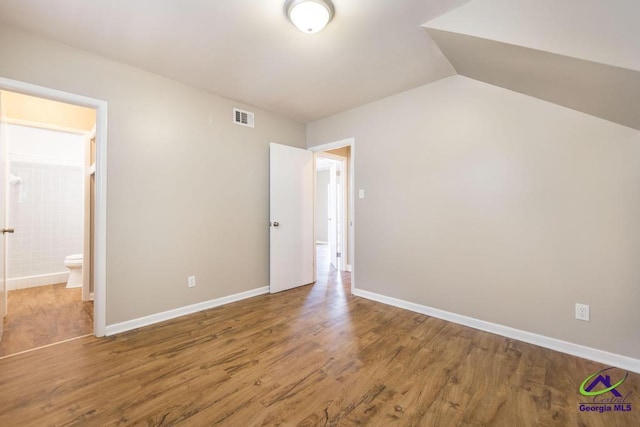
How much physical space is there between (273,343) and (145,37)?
2.69 m

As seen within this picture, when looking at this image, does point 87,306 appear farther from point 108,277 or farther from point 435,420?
point 435,420

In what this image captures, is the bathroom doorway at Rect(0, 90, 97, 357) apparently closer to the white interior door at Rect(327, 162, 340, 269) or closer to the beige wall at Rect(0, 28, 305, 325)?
the beige wall at Rect(0, 28, 305, 325)

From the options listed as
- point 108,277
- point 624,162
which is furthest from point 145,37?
point 624,162

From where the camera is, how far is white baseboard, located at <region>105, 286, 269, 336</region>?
2.46 meters

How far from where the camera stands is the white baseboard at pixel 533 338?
194 centimetres

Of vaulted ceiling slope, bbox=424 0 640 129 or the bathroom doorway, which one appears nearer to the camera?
vaulted ceiling slope, bbox=424 0 640 129

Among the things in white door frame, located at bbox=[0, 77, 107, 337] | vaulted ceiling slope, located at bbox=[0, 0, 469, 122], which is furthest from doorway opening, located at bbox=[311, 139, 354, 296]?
white door frame, located at bbox=[0, 77, 107, 337]

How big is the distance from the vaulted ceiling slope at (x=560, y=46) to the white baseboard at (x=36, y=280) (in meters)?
5.67

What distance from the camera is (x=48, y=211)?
4023 millimetres

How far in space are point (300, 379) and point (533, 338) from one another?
2.01 meters

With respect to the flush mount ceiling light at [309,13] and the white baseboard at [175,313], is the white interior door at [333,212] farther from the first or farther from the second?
the flush mount ceiling light at [309,13]

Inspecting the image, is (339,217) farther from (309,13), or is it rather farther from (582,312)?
(309,13)

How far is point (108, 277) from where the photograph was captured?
241cm

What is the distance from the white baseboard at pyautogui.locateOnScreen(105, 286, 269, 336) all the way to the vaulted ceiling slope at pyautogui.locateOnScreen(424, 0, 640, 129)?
3316 mm
